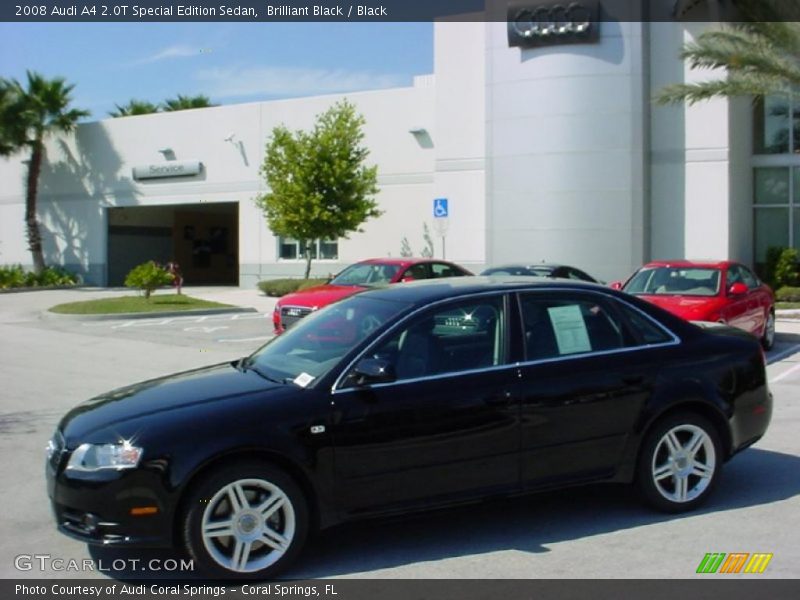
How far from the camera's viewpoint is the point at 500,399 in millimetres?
5820

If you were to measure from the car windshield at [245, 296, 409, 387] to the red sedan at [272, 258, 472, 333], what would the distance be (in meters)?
8.38

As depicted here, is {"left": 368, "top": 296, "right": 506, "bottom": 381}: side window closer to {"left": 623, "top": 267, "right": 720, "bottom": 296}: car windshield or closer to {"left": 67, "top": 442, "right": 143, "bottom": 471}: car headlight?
{"left": 67, "top": 442, "right": 143, "bottom": 471}: car headlight

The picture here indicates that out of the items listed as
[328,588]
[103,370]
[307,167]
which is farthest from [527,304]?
[307,167]

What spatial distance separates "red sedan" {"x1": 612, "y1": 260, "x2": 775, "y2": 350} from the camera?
13.4 metres

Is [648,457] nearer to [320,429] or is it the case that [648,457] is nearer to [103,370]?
[320,429]

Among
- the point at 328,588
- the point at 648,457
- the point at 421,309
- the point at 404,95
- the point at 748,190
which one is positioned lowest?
the point at 328,588

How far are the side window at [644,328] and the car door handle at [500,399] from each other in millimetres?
1164

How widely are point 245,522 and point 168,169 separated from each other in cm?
3243

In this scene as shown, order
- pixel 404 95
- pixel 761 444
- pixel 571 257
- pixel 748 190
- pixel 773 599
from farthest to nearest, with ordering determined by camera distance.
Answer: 1. pixel 404 95
2. pixel 748 190
3. pixel 571 257
4. pixel 761 444
5. pixel 773 599

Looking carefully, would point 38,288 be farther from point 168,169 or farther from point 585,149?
point 585,149

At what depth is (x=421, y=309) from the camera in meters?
5.96

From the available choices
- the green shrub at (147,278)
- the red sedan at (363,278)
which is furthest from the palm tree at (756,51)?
the green shrub at (147,278)

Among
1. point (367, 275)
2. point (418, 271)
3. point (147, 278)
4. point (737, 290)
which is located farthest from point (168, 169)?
point (737, 290)

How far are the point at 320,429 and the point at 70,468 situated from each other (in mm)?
1363
